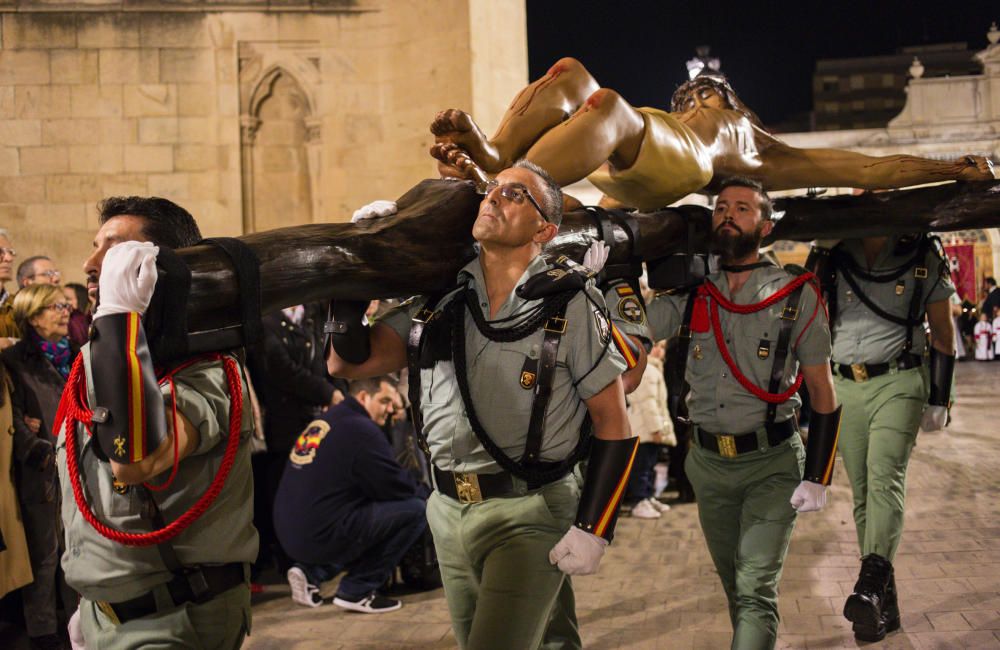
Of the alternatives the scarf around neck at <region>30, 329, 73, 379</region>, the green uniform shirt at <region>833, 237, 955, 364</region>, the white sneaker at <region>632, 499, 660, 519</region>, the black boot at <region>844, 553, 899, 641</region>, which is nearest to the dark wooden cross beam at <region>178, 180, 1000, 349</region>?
the green uniform shirt at <region>833, 237, 955, 364</region>

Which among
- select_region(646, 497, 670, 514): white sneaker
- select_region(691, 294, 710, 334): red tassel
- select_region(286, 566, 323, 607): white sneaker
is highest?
select_region(691, 294, 710, 334): red tassel

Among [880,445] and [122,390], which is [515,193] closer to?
[122,390]

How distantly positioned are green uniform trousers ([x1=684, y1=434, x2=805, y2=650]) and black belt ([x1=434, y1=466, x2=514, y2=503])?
143 centimetres

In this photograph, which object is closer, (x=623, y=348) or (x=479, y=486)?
(x=479, y=486)

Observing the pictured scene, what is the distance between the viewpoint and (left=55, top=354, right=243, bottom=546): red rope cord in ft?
8.67

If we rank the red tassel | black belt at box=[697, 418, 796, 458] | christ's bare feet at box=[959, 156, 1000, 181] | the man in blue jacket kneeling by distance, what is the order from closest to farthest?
1. black belt at box=[697, 418, 796, 458]
2. the red tassel
3. christ's bare feet at box=[959, 156, 1000, 181]
4. the man in blue jacket kneeling

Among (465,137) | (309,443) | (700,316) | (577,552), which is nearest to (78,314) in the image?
(309,443)

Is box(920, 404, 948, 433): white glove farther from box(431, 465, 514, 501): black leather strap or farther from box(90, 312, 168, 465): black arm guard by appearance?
box(90, 312, 168, 465): black arm guard

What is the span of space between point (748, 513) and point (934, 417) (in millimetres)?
2249

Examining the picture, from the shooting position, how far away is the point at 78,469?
273 centimetres

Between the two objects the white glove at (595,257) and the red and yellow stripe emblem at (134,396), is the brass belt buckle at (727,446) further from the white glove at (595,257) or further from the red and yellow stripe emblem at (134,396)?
the red and yellow stripe emblem at (134,396)

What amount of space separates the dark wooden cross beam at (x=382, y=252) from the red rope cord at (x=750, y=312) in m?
0.28

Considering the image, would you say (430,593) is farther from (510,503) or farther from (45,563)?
(510,503)

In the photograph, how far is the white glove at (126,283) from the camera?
241cm
